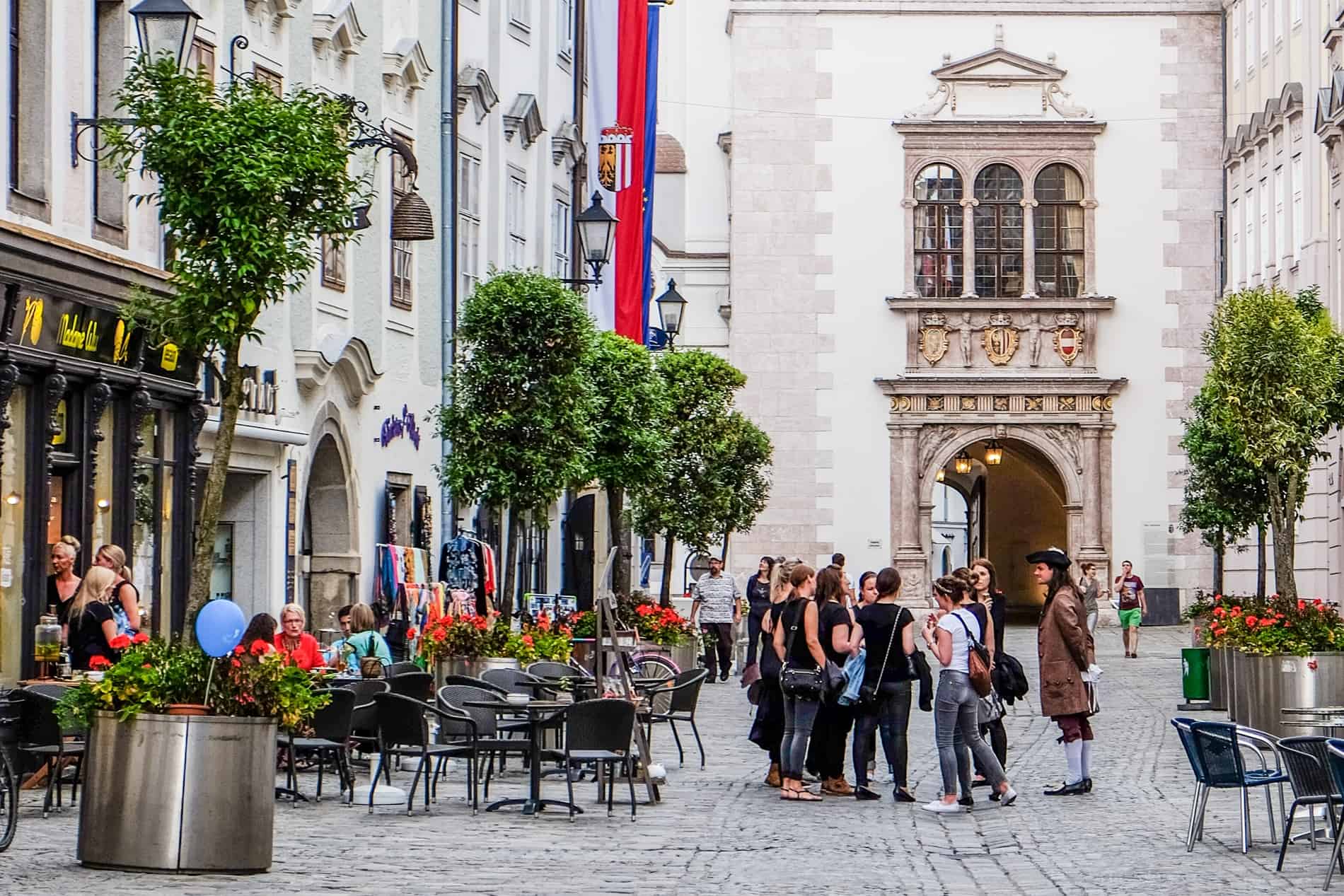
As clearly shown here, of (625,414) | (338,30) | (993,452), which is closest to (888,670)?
(338,30)

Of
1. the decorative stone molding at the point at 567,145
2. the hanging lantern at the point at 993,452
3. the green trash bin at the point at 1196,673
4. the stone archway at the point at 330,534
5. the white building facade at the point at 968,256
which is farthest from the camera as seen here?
the hanging lantern at the point at 993,452

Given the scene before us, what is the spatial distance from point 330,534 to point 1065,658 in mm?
10597

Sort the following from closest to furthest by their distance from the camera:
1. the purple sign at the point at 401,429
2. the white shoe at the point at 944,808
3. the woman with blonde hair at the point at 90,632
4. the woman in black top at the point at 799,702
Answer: the white shoe at the point at 944,808, the woman with blonde hair at the point at 90,632, the woman in black top at the point at 799,702, the purple sign at the point at 401,429

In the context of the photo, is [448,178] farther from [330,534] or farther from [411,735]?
[411,735]

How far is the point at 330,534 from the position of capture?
82.5 ft

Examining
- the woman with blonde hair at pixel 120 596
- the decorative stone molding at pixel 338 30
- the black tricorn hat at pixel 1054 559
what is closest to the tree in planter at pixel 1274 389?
the black tricorn hat at pixel 1054 559

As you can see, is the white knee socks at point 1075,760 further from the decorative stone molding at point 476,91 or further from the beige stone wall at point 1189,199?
the beige stone wall at point 1189,199

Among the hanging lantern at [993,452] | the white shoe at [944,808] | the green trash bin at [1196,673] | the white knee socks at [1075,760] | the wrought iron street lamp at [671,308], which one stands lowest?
the white shoe at [944,808]

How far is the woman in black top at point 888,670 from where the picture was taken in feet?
53.4

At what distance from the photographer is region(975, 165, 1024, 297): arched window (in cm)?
4709

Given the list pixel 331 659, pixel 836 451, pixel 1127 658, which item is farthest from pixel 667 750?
pixel 836 451

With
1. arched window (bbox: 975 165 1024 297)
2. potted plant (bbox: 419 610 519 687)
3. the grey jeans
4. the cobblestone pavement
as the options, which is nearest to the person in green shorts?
arched window (bbox: 975 165 1024 297)

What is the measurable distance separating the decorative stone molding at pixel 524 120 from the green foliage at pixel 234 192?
17734 millimetres

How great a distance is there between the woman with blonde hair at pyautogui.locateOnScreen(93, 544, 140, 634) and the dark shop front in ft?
2.70
